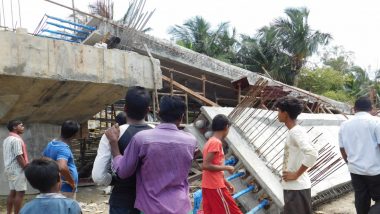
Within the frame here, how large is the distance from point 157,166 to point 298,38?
21257 mm

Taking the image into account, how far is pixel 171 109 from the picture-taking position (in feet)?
8.32

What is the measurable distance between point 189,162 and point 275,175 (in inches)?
128

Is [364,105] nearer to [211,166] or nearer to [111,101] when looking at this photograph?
[211,166]

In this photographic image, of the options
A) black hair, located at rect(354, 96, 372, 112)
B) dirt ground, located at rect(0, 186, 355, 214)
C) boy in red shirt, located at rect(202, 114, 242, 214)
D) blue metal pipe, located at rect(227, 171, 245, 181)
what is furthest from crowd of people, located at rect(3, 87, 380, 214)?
dirt ground, located at rect(0, 186, 355, 214)

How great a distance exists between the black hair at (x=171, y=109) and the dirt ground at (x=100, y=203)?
3903 millimetres

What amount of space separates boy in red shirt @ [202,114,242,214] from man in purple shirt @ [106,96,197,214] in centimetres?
146

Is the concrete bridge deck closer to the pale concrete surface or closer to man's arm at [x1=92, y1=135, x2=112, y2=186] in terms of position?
the pale concrete surface

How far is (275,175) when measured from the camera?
5488 millimetres

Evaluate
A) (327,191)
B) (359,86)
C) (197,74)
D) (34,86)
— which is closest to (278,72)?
(359,86)

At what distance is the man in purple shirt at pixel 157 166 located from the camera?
233cm

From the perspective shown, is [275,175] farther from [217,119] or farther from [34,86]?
[34,86]

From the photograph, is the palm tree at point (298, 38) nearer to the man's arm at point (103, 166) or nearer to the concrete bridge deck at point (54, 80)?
the concrete bridge deck at point (54, 80)

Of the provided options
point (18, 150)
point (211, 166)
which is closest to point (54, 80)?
point (18, 150)

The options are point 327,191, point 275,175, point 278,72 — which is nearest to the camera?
point 275,175
